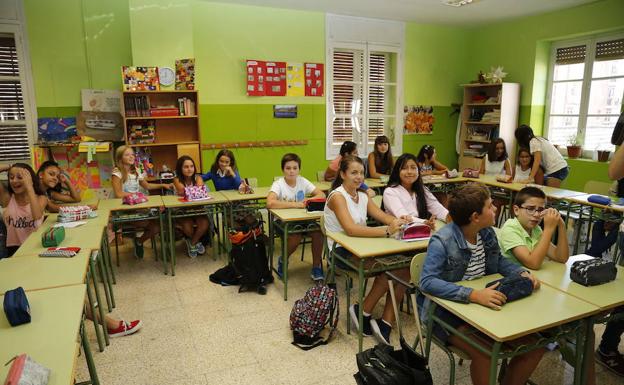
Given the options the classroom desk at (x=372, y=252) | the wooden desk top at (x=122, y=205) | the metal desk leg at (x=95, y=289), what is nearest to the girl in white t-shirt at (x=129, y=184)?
the wooden desk top at (x=122, y=205)

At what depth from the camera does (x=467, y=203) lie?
2.09m

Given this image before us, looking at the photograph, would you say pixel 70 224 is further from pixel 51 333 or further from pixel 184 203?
pixel 51 333

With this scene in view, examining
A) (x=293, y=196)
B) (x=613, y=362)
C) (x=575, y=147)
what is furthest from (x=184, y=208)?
(x=575, y=147)

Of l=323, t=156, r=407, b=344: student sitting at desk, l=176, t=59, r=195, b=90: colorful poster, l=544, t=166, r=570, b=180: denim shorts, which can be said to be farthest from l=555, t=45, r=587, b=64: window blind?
l=176, t=59, r=195, b=90: colorful poster

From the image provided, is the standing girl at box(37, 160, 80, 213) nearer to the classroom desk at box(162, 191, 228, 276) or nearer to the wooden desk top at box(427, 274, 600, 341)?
the classroom desk at box(162, 191, 228, 276)

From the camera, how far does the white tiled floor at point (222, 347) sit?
2.59m

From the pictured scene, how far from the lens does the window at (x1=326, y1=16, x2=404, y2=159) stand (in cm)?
701

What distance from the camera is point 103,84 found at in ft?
18.9

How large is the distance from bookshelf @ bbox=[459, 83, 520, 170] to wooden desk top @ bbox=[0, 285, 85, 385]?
255 inches

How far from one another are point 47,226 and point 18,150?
310 cm

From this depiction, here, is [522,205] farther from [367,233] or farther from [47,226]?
[47,226]

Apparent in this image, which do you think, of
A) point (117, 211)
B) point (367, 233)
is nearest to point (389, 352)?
point (367, 233)

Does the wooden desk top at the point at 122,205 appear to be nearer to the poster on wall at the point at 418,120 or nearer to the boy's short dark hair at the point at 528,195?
the boy's short dark hair at the point at 528,195

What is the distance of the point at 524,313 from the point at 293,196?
107 inches
